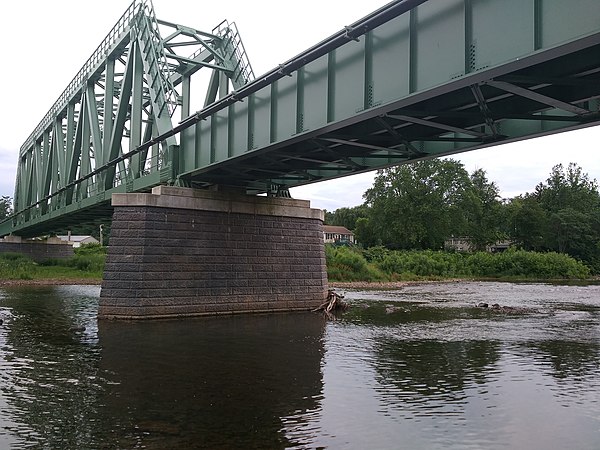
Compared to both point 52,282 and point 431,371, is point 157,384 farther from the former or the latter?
point 52,282

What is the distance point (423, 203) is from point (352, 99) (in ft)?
263

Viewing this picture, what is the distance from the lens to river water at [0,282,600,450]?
8922 mm

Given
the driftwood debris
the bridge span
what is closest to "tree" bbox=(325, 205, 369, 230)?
the bridge span

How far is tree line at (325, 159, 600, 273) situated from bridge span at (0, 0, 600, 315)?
63.4 m

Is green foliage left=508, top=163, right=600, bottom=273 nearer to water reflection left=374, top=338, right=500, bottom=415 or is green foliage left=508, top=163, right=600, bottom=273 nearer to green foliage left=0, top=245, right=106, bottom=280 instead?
green foliage left=0, top=245, right=106, bottom=280

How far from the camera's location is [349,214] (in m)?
179

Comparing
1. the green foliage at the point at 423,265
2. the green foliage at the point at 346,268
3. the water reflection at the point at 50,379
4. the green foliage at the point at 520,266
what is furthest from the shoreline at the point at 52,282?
the green foliage at the point at 520,266

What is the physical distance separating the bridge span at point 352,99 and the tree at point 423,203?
62893mm

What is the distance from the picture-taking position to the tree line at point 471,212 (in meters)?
95.4

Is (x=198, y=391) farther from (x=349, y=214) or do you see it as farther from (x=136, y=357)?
(x=349, y=214)

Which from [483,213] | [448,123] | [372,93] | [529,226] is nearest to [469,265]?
[483,213]

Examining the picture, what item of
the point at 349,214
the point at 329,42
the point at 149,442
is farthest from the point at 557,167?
the point at 149,442

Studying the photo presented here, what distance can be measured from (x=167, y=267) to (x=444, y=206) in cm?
7834

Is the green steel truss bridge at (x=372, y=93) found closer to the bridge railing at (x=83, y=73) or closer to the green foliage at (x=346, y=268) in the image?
the bridge railing at (x=83, y=73)
